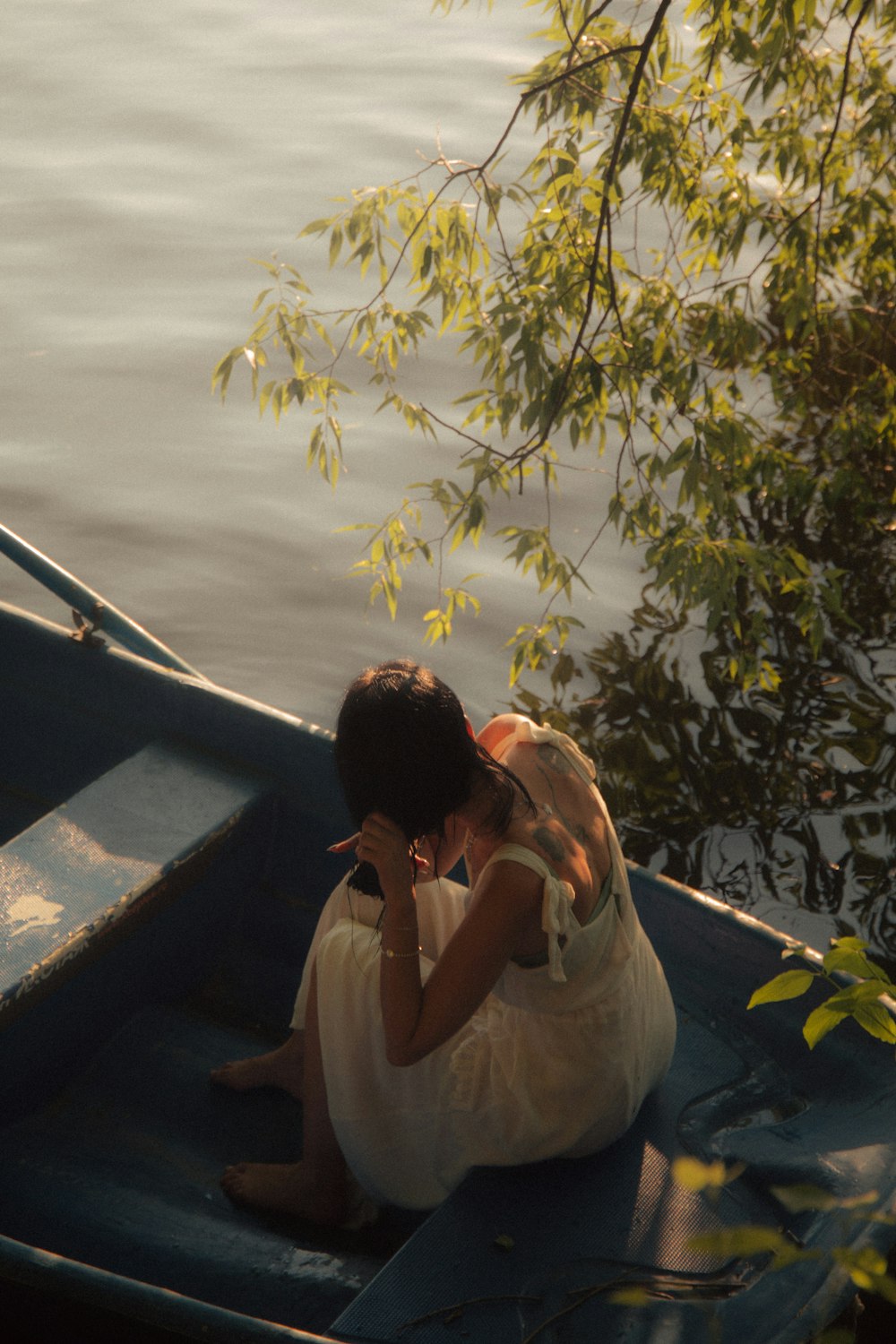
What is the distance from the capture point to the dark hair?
200 centimetres

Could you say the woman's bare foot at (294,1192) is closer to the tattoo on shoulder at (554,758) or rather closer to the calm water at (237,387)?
the tattoo on shoulder at (554,758)

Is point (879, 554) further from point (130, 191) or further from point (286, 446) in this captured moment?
point (130, 191)

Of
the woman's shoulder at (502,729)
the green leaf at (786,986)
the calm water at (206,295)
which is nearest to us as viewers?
the green leaf at (786,986)

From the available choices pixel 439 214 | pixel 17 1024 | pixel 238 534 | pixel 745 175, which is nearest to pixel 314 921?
pixel 17 1024

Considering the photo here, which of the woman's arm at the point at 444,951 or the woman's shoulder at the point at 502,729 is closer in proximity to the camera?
the woman's arm at the point at 444,951

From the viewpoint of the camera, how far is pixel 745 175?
12.1 ft

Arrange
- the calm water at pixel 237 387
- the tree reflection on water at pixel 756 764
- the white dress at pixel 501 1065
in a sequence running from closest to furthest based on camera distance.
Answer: the white dress at pixel 501 1065 < the tree reflection on water at pixel 756 764 < the calm water at pixel 237 387

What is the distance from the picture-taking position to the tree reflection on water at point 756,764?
3.99 meters

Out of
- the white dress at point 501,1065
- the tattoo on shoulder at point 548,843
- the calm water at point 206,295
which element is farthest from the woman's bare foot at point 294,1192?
the calm water at point 206,295

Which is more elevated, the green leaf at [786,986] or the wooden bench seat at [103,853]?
the green leaf at [786,986]

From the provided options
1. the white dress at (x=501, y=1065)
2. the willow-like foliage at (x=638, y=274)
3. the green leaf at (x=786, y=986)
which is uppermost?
the willow-like foliage at (x=638, y=274)

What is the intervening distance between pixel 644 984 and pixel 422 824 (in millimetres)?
475

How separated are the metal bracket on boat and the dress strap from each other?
60.8 inches

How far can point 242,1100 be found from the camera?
106 inches
